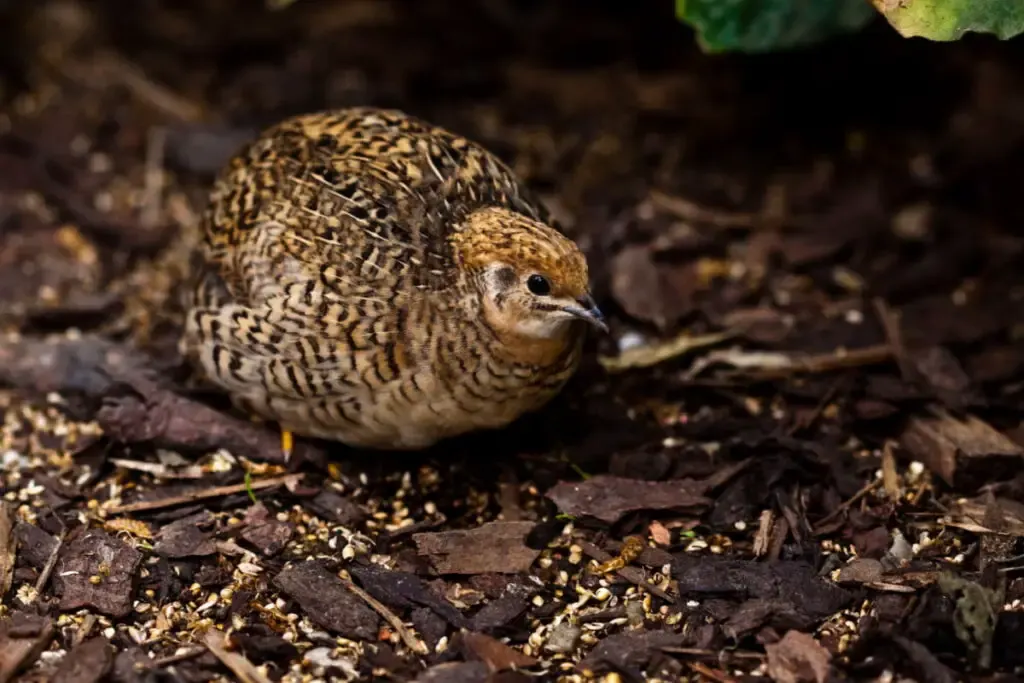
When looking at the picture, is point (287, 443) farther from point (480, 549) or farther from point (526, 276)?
point (526, 276)

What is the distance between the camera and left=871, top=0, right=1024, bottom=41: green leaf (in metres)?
4.09

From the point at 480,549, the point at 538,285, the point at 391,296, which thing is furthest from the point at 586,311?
the point at 480,549

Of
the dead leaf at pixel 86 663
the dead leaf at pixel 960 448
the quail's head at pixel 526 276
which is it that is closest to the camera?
the dead leaf at pixel 86 663

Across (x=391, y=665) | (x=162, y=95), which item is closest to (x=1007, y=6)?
(x=391, y=665)

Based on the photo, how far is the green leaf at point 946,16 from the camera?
4.09 metres

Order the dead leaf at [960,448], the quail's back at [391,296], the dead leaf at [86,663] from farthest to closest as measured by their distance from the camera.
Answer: the dead leaf at [960,448] → the quail's back at [391,296] → the dead leaf at [86,663]

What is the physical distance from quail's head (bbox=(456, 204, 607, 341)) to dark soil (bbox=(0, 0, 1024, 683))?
2.12 feet

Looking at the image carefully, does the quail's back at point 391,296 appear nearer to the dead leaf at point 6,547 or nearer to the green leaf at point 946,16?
the dead leaf at point 6,547

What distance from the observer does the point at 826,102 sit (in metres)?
6.23

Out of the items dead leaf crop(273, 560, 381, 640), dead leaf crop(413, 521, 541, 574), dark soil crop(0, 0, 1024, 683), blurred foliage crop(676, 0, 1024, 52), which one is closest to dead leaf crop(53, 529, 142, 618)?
dark soil crop(0, 0, 1024, 683)

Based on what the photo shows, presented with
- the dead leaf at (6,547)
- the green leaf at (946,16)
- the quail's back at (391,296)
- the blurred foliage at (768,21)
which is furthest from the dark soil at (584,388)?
the green leaf at (946,16)

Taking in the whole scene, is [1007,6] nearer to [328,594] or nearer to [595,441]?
[595,441]

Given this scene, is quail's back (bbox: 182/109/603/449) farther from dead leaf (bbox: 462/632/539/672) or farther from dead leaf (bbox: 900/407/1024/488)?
dead leaf (bbox: 900/407/1024/488)

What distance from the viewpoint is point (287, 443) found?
14.7 feet
